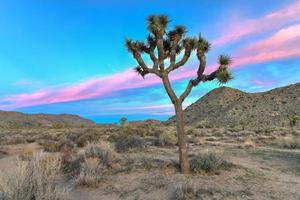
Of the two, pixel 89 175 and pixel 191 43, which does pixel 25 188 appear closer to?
pixel 89 175

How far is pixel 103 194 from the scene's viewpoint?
10422 millimetres

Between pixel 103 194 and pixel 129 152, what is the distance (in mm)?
8785

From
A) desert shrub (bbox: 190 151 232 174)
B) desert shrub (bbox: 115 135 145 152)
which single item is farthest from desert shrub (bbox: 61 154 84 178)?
desert shrub (bbox: 115 135 145 152)

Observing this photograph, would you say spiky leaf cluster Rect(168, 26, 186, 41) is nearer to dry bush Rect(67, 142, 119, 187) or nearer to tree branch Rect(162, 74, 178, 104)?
tree branch Rect(162, 74, 178, 104)

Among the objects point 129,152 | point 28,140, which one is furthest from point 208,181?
point 28,140

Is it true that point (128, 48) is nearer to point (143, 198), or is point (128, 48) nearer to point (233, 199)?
point (143, 198)

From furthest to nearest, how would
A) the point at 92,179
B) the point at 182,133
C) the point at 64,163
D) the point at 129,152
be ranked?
the point at 129,152
the point at 64,163
the point at 182,133
the point at 92,179

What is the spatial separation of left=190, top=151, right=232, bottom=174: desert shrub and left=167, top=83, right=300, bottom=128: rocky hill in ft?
137

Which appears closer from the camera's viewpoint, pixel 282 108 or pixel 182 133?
pixel 182 133

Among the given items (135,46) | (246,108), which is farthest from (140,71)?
(246,108)

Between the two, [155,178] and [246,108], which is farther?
[246,108]

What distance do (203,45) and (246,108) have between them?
5800cm

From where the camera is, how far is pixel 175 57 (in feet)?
42.4

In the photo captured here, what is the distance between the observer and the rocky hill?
196ft
